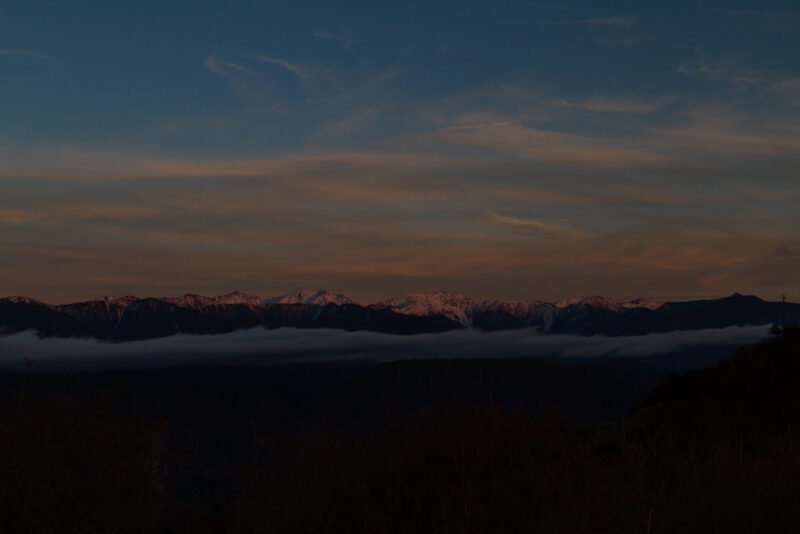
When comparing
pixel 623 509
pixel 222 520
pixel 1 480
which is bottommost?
pixel 222 520

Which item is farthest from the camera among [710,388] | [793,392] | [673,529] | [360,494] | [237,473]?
[710,388]

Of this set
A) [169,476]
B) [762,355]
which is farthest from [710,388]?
[169,476]

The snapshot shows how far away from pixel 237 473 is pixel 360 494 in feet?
8.10

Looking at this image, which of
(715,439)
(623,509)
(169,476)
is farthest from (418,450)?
(715,439)

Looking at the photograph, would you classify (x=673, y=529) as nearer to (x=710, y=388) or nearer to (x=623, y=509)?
(x=623, y=509)

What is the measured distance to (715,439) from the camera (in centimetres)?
1345

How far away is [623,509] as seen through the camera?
8375mm

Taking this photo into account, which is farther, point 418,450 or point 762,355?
point 762,355

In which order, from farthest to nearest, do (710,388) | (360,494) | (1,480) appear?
(710,388)
(360,494)
(1,480)

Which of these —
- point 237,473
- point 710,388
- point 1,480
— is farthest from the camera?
point 710,388

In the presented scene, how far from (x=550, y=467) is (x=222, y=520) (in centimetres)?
507

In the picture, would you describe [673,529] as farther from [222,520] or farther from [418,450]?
[222,520]

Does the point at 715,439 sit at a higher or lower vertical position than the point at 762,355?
lower

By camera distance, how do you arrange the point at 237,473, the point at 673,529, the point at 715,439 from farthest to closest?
the point at 715,439, the point at 237,473, the point at 673,529
